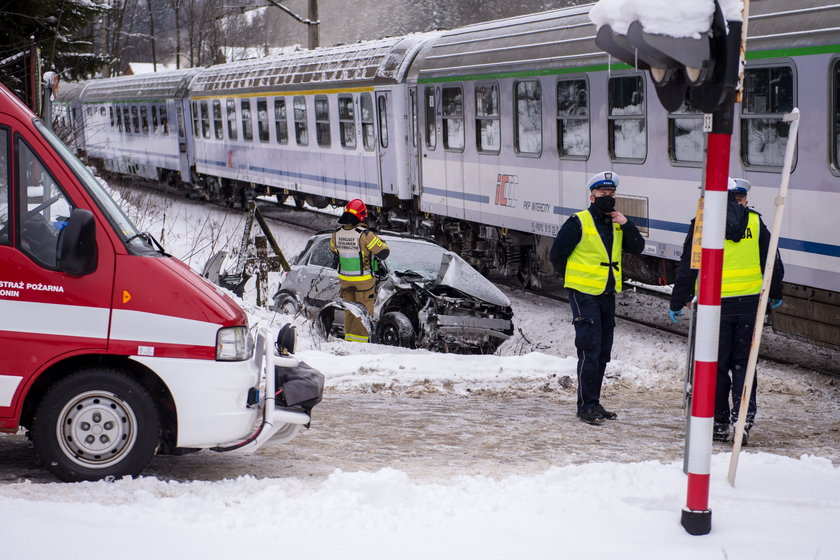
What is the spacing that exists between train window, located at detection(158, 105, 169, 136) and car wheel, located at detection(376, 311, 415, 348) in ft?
70.0

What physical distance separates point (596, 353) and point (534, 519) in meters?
3.37

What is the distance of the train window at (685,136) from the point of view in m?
11.3

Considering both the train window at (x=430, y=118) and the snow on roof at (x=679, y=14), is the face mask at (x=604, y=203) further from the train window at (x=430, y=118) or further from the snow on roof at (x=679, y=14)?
the train window at (x=430, y=118)

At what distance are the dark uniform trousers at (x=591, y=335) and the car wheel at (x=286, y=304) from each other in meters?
5.88

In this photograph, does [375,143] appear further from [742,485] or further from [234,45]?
[234,45]

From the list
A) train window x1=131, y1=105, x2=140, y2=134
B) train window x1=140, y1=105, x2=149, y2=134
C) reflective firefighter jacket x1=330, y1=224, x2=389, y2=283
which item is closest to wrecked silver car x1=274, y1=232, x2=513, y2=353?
reflective firefighter jacket x1=330, y1=224, x2=389, y2=283

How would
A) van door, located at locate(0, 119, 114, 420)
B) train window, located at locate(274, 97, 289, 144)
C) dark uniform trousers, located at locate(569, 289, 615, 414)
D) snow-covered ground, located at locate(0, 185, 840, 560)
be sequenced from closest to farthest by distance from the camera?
snow-covered ground, located at locate(0, 185, 840, 560) < van door, located at locate(0, 119, 114, 420) < dark uniform trousers, located at locate(569, 289, 615, 414) < train window, located at locate(274, 97, 289, 144)

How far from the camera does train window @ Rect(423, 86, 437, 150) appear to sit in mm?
17109

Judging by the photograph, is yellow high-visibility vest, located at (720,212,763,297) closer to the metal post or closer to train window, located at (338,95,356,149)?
the metal post

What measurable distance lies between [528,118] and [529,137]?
0.25 meters

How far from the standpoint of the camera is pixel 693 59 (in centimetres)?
448

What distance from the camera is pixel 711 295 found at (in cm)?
477

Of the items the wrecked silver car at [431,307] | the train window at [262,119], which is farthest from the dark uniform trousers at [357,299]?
the train window at [262,119]

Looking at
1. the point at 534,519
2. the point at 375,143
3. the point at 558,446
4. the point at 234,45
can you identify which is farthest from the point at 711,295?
the point at 234,45
